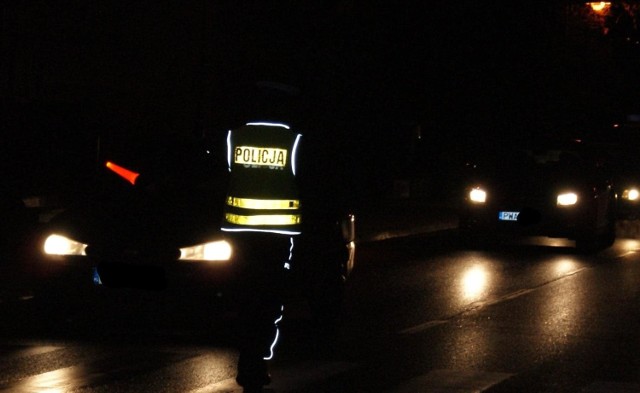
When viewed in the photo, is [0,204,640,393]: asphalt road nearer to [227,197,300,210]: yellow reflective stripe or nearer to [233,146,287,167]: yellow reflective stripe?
[227,197,300,210]: yellow reflective stripe

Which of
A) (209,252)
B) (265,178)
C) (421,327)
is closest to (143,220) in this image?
(209,252)

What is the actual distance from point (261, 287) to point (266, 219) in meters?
0.51

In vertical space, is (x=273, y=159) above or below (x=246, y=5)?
below

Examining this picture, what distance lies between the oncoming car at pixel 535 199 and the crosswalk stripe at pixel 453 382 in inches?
416

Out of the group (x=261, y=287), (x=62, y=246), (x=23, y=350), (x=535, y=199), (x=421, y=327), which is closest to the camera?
(x=261, y=287)

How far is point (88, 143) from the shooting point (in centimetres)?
1989

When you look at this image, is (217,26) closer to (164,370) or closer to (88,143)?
(88,143)

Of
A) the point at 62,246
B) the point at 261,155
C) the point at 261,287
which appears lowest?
the point at 261,287

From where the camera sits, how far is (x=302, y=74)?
26266mm

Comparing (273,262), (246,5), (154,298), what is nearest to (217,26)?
(246,5)

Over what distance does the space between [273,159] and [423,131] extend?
28.6 meters

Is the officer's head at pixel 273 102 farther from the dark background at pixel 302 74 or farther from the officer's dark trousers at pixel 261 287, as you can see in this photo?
the dark background at pixel 302 74

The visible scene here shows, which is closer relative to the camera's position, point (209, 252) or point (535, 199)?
point (209, 252)

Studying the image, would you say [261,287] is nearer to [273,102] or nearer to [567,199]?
[273,102]
